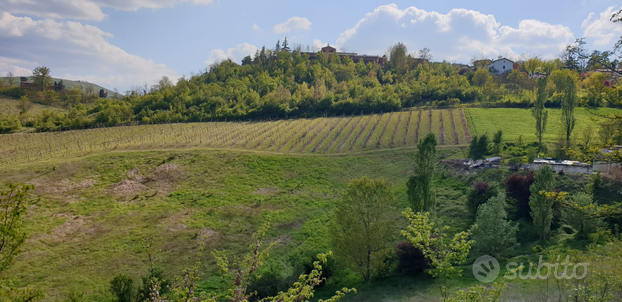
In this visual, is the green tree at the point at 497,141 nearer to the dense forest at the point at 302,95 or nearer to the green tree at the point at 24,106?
the dense forest at the point at 302,95

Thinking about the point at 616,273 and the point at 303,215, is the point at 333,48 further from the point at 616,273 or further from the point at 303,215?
the point at 616,273

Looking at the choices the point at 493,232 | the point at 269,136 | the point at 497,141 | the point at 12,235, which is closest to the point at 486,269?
the point at 493,232

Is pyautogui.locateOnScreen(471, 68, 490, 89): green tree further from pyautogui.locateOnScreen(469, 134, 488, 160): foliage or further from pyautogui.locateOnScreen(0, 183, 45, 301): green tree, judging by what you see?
pyautogui.locateOnScreen(0, 183, 45, 301): green tree

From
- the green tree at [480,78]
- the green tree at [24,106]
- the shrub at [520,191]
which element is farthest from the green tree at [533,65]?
the green tree at [24,106]

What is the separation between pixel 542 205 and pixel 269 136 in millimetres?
44572

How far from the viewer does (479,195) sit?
3341 centimetres

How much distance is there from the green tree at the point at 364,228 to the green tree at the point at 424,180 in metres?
4.39

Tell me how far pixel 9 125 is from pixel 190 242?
65124mm

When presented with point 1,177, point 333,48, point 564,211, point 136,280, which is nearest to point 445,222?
point 564,211

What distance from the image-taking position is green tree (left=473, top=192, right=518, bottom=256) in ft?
84.1

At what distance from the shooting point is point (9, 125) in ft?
225

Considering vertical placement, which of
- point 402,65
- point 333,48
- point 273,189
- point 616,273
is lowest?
point 273,189

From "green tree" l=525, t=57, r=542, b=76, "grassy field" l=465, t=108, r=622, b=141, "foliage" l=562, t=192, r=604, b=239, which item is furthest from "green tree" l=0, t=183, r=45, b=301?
"green tree" l=525, t=57, r=542, b=76

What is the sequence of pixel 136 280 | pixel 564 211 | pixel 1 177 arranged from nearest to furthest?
pixel 136 280
pixel 564 211
pixel 1 177
